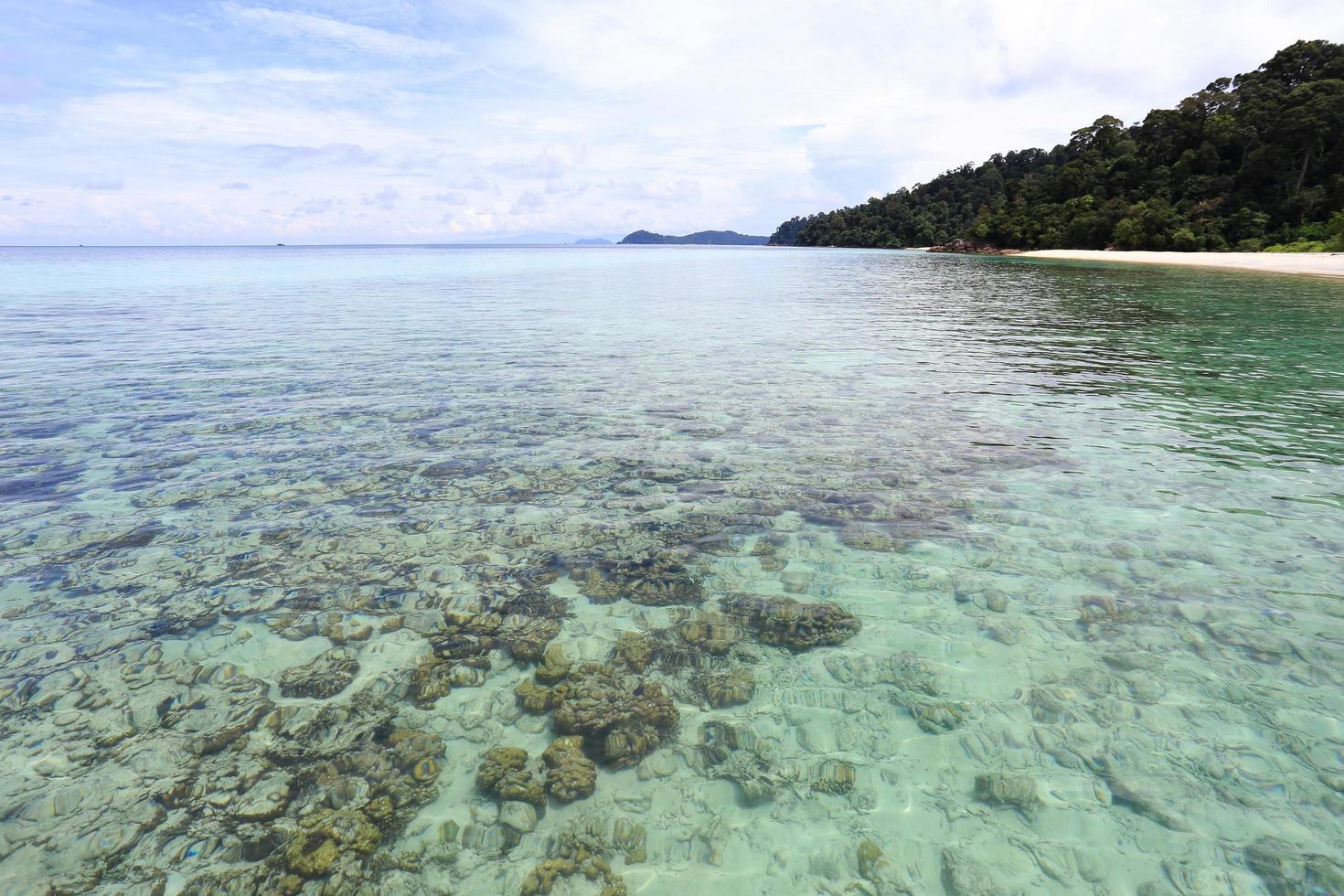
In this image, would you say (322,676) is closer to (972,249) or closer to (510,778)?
(510,778)

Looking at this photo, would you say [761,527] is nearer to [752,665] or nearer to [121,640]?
[752,665]

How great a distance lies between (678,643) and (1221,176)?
128 metres

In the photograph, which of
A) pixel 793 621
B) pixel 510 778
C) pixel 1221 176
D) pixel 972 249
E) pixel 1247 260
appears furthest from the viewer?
pixel 972 249

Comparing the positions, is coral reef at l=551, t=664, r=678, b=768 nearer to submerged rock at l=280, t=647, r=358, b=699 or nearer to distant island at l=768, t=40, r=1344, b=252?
submerged rock at l=280, t=647, r=358, b=699

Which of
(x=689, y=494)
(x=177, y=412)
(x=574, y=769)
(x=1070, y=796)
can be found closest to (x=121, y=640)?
(x=574, y=769)

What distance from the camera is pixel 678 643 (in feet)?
21.2

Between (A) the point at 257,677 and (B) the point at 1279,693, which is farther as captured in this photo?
(A) the point at 257,677

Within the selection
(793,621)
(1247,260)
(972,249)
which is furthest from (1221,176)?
(793,621)

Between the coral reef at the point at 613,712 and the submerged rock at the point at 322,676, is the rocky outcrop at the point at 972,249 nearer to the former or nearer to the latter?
the coral reef at the point at 613,712

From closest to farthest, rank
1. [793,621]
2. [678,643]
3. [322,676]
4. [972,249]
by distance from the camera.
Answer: [322,676] < [678,643] < [793,621] < [972,249]

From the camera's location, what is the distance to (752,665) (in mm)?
6152

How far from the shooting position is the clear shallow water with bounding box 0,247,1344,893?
4.31 m

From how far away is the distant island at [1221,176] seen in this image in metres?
82.3

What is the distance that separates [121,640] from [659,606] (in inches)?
213
